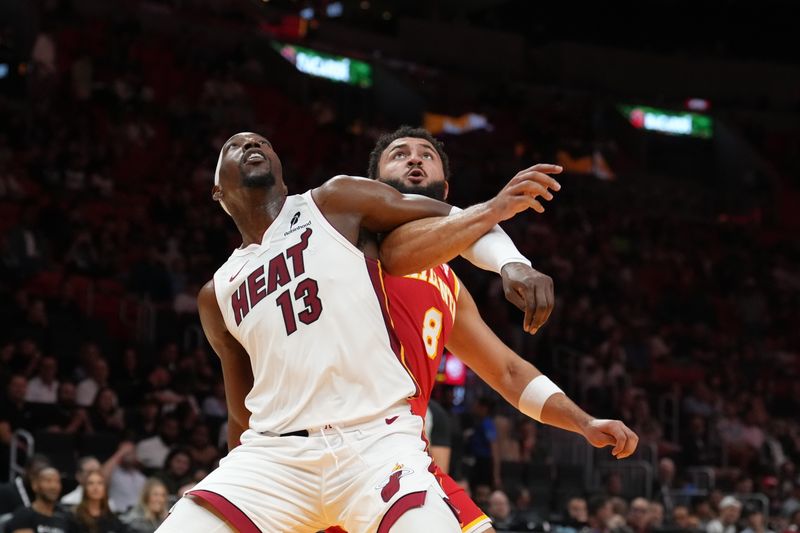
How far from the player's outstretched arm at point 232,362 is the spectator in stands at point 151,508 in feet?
18.4

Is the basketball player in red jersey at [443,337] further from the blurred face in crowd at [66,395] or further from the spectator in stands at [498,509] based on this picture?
the blurred face in crowd at [66,395]

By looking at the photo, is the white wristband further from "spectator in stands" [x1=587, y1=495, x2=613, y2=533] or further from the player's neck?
"spectator in stands" [x1=587, y1=495, x2=613, y2=533]

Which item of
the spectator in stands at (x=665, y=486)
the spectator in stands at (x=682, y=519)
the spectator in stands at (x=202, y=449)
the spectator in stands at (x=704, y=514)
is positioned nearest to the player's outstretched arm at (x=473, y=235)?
the spectator in stands at (x=202, y=449)

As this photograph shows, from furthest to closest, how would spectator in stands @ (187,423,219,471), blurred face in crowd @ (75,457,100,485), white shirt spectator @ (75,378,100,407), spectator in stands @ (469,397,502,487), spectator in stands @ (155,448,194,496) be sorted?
spectator in stands @ (469,397,502,487), white shirt spectator @ (75,378,100,407), spectator in stands @ (187,423,219,471), spectator in stands @ (155,448,194,496), blurred face in crowd @ (75,457,100,485)

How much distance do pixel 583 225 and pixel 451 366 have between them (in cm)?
821

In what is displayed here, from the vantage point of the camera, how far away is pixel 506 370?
5242mm

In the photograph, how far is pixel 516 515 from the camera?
13.1 meters

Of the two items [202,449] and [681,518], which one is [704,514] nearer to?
[681,518]

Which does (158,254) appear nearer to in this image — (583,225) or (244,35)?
(244,35)

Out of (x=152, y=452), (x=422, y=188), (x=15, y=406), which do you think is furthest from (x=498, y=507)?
(x=422, y=188)

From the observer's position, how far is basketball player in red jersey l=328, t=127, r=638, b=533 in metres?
4.63

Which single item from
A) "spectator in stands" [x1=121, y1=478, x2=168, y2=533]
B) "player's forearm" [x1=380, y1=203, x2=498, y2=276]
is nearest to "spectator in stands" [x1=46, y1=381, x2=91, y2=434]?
"spectator in stands" [x1=121, y1=478, x2=168, y2=533]

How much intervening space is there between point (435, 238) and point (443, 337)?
0.87m

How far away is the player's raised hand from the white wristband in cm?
114
